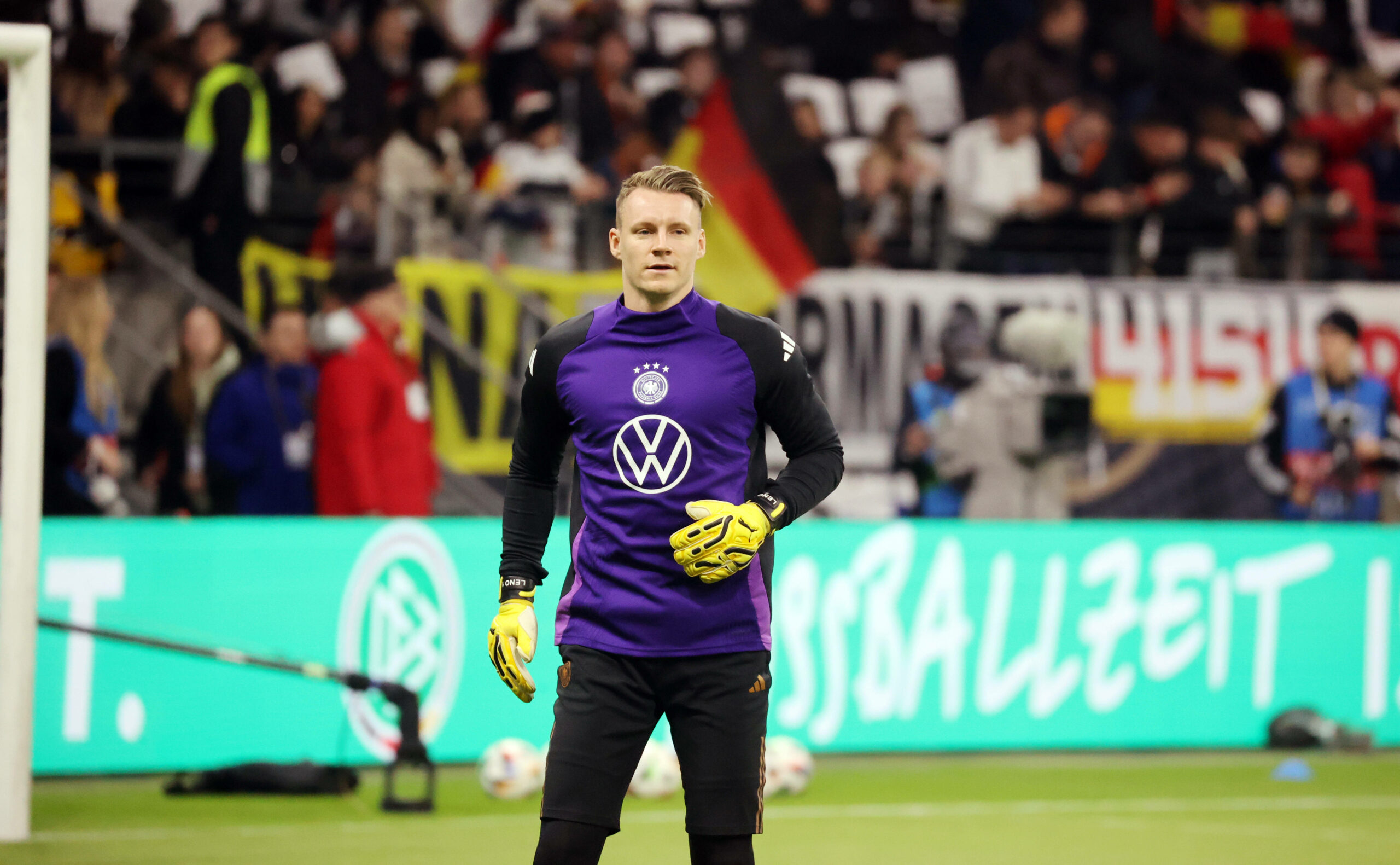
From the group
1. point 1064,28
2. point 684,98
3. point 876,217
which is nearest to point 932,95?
point 1064,28

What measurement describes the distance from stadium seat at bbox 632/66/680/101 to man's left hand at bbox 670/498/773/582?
10.0 metres

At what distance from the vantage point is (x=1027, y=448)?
10477 millimetres

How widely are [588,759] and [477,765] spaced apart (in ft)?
17.3

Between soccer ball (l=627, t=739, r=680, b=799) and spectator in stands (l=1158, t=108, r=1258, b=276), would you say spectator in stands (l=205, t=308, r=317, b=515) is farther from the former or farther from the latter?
spectator in stands (l=1158, t=108, r=1258, b=276)

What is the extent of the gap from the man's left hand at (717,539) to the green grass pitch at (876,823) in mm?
3218

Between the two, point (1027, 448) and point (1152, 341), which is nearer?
point (1027, 448)

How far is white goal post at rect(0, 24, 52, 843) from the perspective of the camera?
271 inches

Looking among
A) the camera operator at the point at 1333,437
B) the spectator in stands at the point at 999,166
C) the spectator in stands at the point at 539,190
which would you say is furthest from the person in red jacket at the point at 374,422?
the camera operator at the point at 1333,437

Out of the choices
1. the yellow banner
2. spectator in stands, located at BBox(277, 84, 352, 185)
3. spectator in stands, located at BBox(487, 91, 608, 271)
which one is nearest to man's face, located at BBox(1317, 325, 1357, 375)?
the yellow banner

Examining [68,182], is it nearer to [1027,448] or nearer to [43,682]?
[43,682]

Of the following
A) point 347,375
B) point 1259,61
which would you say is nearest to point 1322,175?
point 1259,61

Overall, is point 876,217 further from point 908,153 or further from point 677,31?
point 677,31

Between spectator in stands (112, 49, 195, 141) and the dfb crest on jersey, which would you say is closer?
the dfb crest on jersey

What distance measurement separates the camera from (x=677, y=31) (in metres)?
14.6
